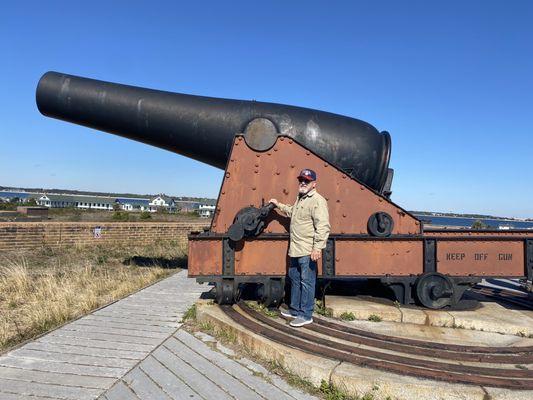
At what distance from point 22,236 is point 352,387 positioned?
975 centimetres

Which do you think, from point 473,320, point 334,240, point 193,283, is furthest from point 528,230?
point 193,283

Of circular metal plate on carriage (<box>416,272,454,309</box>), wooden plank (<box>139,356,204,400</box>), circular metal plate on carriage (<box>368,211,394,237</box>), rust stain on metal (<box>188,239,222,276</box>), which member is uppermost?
circular metal plate on carriage (<box>368,211,394,237</box>)

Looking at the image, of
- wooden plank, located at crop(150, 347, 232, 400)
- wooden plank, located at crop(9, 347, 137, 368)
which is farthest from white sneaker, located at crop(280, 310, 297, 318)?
wooden plank, located at crop(9, 347, 137, 368)

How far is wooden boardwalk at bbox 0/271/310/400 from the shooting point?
2.60 meters

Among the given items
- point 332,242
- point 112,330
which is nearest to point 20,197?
point 112,330

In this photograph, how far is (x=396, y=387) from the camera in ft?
8.36

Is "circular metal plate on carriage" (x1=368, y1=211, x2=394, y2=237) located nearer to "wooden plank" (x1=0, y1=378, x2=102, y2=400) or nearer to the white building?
"wooden plank" (x1=0, y1=378, x2=102, y2=400)

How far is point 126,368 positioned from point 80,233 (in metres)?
8.91

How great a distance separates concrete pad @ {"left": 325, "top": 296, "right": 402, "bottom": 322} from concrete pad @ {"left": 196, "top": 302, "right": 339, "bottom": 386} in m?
1.07

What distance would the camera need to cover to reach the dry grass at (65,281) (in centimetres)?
425

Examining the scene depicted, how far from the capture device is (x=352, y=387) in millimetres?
2615

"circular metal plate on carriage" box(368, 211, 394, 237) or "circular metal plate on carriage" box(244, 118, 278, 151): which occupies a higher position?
"circular metal plate on carriage" box(244, 118, 278, 151)

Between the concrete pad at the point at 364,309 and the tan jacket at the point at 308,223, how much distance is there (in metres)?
0.80

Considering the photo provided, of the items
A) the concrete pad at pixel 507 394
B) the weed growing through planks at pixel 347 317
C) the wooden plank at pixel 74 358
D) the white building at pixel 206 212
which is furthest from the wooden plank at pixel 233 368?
the white building at pixel 206 212
